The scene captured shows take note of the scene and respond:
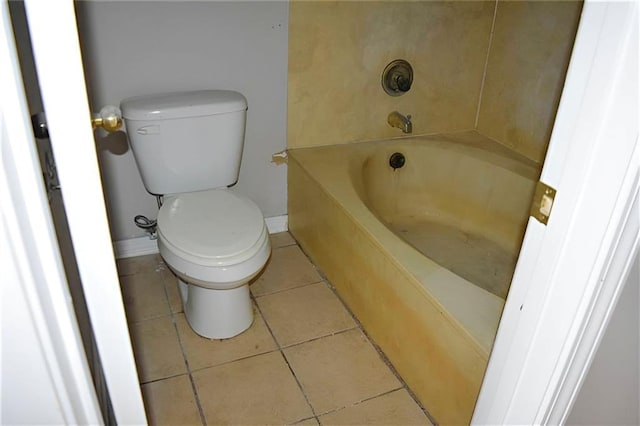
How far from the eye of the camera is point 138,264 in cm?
218

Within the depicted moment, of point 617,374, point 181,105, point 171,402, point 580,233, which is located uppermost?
point 580,233

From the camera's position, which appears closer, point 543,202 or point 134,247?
point 543,202

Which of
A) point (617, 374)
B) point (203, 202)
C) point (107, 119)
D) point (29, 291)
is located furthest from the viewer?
point (203, 202)

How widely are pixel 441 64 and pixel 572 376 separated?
1.81 m

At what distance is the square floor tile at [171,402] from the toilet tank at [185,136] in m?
0.73

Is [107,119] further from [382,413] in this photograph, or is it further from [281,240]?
[281,240]

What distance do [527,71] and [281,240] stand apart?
1387 millimetres

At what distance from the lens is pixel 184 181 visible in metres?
1.91

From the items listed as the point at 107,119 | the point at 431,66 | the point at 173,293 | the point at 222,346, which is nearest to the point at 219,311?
the point at 222,346

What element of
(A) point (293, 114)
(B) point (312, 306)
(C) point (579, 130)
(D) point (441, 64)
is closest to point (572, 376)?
(C) point (579, 130)

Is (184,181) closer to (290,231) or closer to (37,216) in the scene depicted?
(290,231)

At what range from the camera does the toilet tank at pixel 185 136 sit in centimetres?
177

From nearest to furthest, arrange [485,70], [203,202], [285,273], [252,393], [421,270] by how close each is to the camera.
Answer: [421,270], [252,393], [203,202], [285,273], [485,70]

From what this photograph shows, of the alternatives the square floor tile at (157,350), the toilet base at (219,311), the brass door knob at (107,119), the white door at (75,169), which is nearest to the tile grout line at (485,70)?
the toilet base at (219,311)
